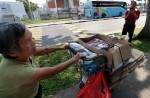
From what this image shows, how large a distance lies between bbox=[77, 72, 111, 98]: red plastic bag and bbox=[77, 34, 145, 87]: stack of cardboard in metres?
0.23

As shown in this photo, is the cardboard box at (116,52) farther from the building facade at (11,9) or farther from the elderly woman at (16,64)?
the building facade at (11,9)

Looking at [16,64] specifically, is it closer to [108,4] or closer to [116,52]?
[116,52]

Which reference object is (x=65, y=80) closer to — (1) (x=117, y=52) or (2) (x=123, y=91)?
(2) (x=123, y=91)

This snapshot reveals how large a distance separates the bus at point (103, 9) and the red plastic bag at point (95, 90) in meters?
21.7

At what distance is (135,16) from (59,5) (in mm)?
38938

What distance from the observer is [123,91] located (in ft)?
10.5

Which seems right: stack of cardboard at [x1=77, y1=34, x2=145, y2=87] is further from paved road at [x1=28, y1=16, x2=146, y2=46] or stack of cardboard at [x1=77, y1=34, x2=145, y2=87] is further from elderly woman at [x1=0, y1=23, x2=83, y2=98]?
paved road at [x1=28, y1=16, x2=146, y2=46]

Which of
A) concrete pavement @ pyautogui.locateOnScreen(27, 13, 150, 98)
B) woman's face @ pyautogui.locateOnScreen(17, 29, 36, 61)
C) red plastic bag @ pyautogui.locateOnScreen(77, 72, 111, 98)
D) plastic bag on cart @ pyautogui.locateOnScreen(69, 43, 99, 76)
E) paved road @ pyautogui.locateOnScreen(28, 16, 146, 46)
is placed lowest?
paved road @ pyautogui.locateOnScreen(28, 16, 146, 46)

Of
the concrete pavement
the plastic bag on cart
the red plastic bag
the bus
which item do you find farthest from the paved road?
the bus

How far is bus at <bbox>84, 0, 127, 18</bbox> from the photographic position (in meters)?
23.2

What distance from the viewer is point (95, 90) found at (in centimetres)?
198

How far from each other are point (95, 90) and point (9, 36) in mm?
1156

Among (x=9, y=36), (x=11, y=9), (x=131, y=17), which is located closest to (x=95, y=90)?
(x=9, y=36)

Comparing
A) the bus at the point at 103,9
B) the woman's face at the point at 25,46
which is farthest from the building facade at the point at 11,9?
the woman's face at the point at 25,46
